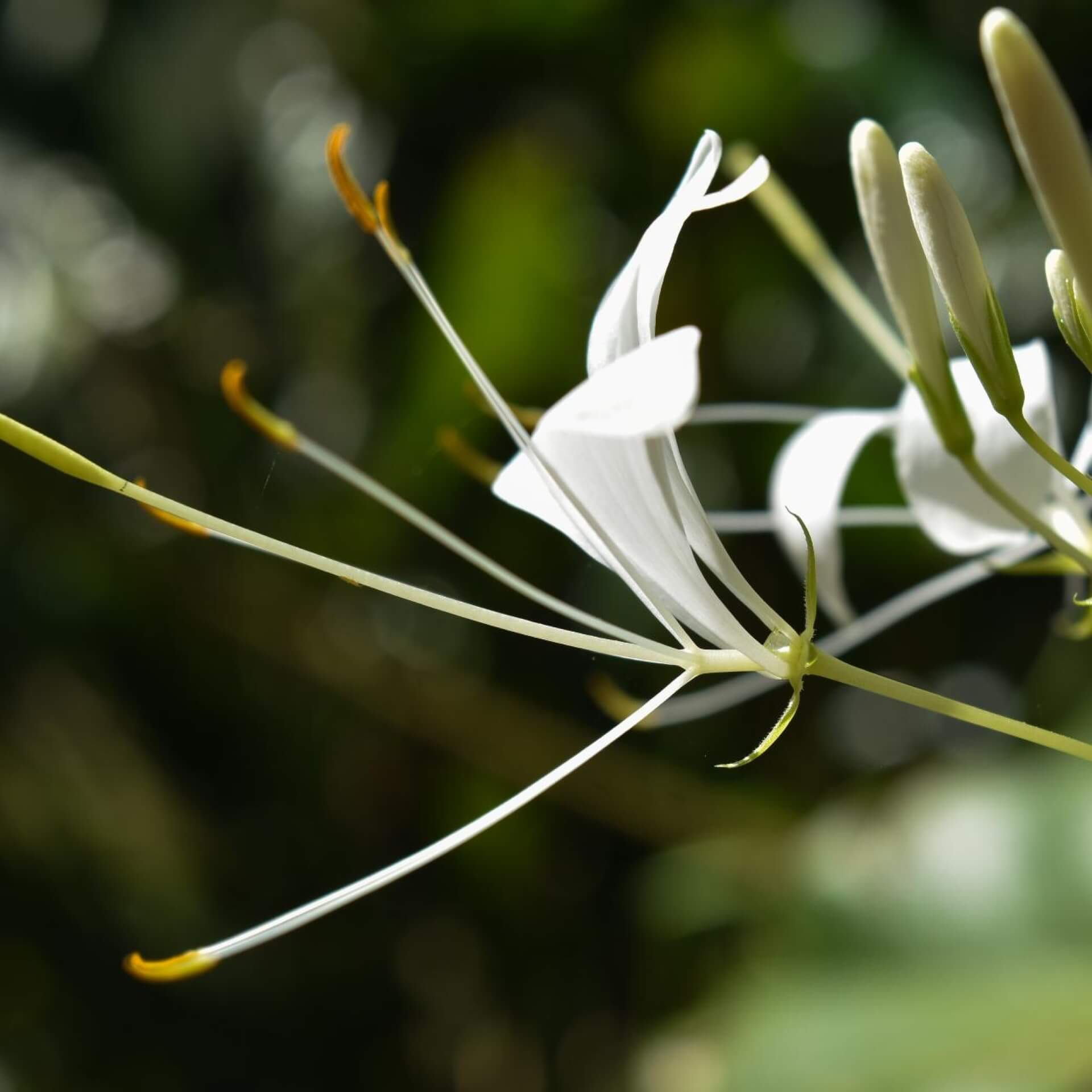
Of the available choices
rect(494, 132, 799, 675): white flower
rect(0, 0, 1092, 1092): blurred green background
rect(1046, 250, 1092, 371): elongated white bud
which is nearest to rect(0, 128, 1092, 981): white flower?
rect(494, 132, 799, 675): white flower

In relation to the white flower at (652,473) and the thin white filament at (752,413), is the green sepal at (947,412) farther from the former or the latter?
the thin white filament at (752,413)

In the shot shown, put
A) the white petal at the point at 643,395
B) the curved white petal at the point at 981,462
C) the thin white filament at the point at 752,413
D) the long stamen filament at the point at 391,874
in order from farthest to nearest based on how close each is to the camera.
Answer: the thin white filament at the point at 752,413 → the curved white petal at the point at 981,462 → the long stamen filament at the point at 391,874 → the white petal at the point at 643,395

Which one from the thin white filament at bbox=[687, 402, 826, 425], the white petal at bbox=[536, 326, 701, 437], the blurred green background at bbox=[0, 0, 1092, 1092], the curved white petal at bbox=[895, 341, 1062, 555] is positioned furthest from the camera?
the blurred green background at bbox=[0, 0, 1092, 1092]

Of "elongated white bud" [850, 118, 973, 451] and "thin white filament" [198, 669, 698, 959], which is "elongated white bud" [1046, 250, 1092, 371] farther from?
"thin white filament" [198, 669, 698, 959]

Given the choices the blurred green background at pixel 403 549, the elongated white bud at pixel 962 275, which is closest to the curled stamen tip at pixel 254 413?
the elongated white bud at pixel 962 275

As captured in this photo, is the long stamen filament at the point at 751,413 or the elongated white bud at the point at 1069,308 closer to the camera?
the elongated white bud at the point at 1069,308

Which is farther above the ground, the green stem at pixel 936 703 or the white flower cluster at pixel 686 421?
the white flower cluster at pixel 686 421

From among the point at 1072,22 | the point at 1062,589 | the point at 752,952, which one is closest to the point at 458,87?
the point at 1072,22
